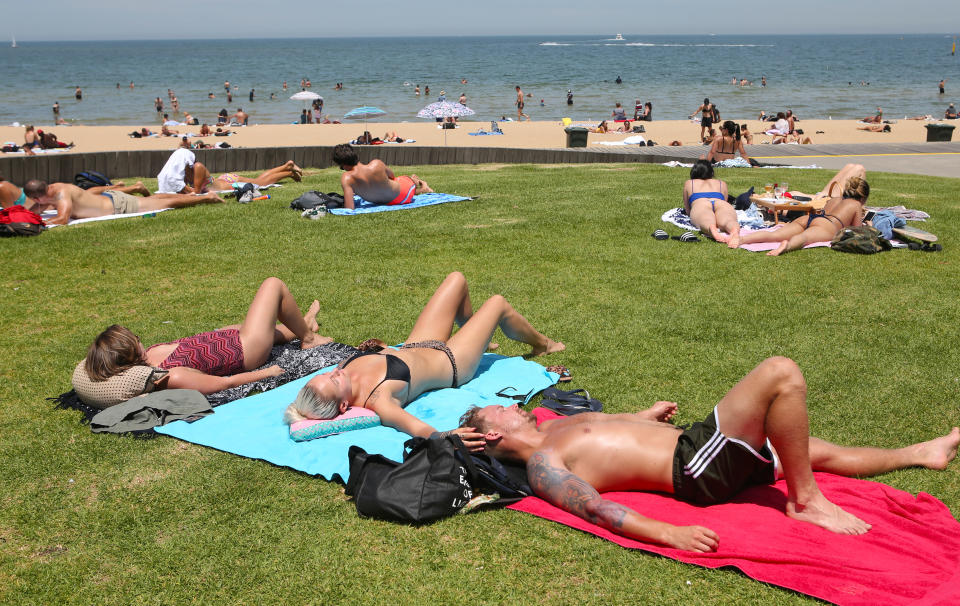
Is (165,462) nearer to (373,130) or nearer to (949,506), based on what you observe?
(949,506)

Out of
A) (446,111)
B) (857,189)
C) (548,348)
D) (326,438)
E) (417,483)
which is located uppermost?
(446,111)

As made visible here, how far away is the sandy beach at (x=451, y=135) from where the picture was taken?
28016mm

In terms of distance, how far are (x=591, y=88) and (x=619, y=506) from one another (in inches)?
2596

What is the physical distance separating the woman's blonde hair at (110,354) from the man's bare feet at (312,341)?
1505 millimetres

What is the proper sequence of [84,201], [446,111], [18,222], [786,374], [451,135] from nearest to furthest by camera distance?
[786,374]
[18,222]
[84,201]
[446,111]
[451,135]

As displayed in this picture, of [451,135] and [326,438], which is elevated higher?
[451,135]

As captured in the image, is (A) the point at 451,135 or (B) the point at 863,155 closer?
(B) the point at 863,155

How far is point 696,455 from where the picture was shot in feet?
12.5

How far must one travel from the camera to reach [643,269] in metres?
8.67

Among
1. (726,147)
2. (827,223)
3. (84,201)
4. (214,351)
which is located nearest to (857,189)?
(827,223)

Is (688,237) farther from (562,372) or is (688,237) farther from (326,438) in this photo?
(326,438)

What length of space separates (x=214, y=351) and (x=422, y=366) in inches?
65.5

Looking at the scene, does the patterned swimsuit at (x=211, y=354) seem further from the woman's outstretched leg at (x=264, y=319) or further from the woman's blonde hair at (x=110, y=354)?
the woman's blonde hair at (x=110, y=354)

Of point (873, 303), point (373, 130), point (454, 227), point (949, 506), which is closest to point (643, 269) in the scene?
point (873, 303)
